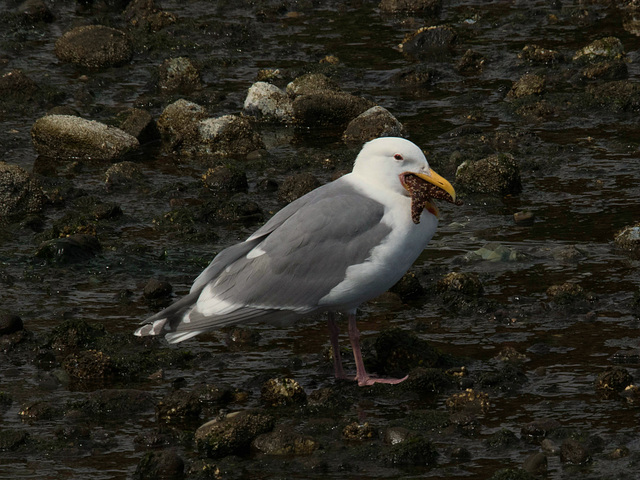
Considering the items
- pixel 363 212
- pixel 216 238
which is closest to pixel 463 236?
pixel 216 238

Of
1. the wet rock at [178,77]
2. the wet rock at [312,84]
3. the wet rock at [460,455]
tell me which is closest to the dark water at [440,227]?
the wet rock at [460,455]

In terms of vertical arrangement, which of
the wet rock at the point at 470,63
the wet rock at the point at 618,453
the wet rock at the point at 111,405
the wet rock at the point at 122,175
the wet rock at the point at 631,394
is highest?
the wet rock at the point at 470,63

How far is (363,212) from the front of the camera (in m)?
6.92

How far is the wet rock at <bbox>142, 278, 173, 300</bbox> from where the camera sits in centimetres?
841

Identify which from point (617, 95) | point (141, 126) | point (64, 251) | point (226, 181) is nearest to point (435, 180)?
point (64, 251)

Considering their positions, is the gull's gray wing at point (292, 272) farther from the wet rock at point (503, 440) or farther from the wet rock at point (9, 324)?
the wet rock at point (503, 440)

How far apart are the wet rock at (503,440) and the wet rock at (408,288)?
2346mm

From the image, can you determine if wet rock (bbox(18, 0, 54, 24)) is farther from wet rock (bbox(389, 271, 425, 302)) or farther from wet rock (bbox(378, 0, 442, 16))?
wet rock (bbox(389, 271, 425, 302))

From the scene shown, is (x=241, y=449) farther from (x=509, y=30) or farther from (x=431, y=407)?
(x=509, y=30)

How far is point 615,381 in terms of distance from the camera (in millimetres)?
6504

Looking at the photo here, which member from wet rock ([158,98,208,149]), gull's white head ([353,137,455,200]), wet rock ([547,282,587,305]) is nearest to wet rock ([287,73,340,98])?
wet rock ([158,98,208,149])

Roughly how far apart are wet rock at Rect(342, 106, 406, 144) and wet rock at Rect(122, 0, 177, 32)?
216 inches

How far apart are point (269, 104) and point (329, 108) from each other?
0.74 metres

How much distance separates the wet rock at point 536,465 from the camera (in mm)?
5555
